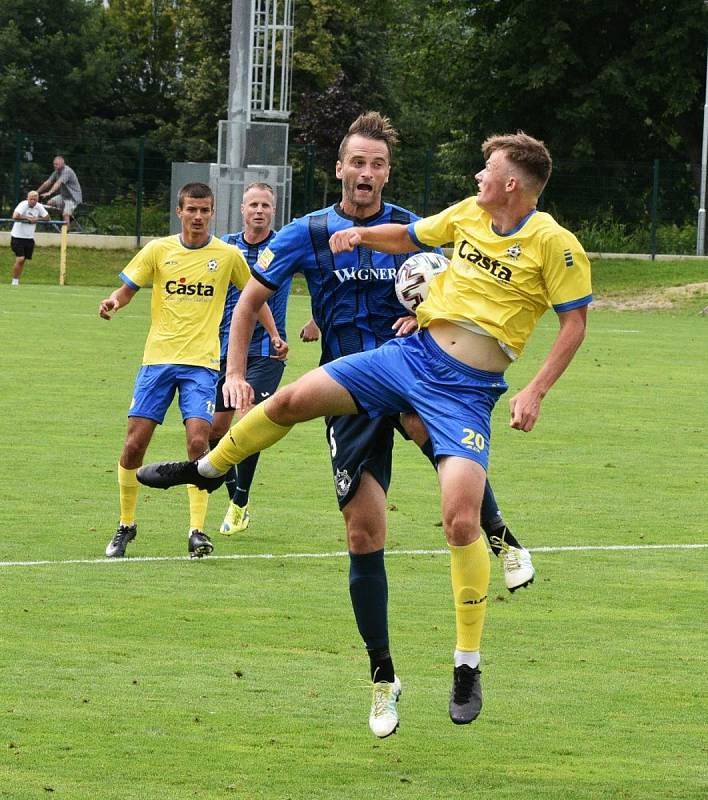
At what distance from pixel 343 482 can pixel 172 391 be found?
3.64m

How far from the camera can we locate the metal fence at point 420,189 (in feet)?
130

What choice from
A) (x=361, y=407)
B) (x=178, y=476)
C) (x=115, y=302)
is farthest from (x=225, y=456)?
A: (x=115, y=302)

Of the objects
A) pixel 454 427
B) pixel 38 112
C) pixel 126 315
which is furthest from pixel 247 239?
pixel 38 112

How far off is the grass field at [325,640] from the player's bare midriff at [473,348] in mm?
1350

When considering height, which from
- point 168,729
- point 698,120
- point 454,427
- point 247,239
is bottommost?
point 168,729

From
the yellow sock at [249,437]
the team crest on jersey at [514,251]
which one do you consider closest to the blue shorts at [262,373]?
the yellow sock at [249,437]

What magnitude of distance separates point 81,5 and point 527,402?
53616 mm

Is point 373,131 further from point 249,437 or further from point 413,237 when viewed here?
point 249,437

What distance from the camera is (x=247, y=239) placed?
36.2 feet

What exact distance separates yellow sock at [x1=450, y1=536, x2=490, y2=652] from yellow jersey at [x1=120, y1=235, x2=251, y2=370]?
4147 millimetres

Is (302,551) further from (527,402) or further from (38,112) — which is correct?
(38,112)

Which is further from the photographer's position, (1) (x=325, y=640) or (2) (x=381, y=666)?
(1) (x=325, y=640)

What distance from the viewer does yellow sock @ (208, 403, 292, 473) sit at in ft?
21.5

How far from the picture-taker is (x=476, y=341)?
6.20 metres
